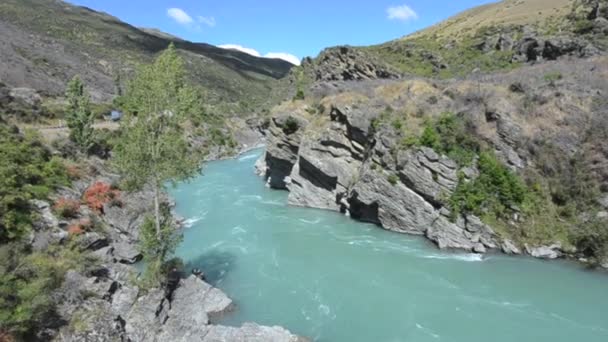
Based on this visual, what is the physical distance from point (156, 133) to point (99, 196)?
1613cm

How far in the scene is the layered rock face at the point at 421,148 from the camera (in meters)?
27.6

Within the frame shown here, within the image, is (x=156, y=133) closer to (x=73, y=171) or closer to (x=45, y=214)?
(x=45, y=214)

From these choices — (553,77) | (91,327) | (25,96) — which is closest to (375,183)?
(553,77)

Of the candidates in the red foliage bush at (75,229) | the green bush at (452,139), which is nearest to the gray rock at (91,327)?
the red foliage bush at (75,229)

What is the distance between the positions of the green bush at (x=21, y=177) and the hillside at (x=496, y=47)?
1747 inches

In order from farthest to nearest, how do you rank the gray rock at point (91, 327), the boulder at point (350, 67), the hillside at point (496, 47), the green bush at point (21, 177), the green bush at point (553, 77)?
the boulder at point (350, 67) < the hillside at point (496, 47) < the green bush at point (553, 77) < the green bush at point (21, 177) < the gray rock at point (91, 327)

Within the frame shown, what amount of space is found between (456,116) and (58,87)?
81.5 m

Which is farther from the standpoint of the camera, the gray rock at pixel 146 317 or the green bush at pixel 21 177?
the green bush at pixel 21 177

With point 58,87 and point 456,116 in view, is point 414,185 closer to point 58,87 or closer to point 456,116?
point 456,116

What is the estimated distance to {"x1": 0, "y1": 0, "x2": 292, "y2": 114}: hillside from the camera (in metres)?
79.7

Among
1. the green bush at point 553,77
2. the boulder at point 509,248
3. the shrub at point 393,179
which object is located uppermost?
the green bush at point 553,77

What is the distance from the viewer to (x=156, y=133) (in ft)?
57.9

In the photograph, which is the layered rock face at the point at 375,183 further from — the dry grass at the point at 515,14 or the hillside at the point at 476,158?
the dry grass at the point at 515,14

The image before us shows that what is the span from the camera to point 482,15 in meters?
90.1
